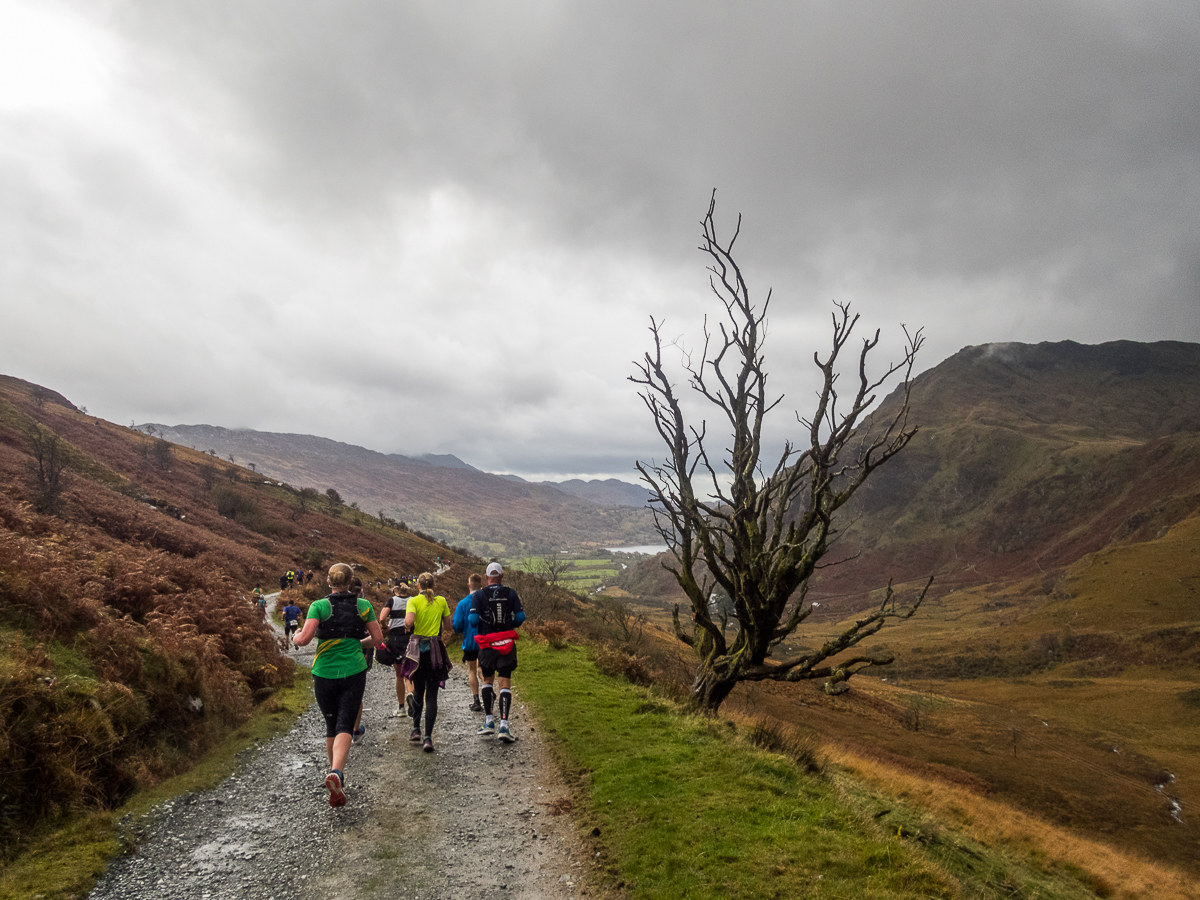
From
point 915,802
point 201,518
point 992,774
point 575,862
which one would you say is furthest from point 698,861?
point 201,518

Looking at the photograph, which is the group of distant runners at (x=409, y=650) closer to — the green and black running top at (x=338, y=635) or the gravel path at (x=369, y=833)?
the green and black running top at (x=338, y=635)

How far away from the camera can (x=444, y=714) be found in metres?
11.0

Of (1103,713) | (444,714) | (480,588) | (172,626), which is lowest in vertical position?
(1103,713)

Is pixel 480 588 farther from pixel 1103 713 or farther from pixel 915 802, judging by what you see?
pixel 1103 713

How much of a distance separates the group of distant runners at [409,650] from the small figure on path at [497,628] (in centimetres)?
2

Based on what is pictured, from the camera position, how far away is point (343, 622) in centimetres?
675

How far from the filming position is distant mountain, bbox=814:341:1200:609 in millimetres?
94500

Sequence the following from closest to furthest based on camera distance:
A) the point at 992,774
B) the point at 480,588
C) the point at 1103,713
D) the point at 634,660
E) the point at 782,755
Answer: the point at 782,755
the point at 480,588
the point at 634,660
the point at 992,774
the point at 1103,713

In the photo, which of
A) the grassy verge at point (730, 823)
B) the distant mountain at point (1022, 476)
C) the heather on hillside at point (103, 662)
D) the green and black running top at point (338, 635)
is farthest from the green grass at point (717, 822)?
the distant mountain at point (1022, 476)

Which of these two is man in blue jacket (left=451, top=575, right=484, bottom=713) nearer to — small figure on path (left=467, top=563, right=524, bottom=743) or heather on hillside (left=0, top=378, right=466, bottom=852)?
small figure on path (left=467, top=563, right=524, bottom=743)

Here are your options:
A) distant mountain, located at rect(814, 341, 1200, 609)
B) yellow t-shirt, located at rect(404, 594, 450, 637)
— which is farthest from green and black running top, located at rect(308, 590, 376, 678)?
distant mountain, located at rect(814, 341, 1200, 609)

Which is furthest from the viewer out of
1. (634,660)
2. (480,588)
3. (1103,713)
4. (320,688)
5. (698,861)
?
(1103,713)

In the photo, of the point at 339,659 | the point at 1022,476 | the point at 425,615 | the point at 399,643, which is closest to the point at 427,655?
the point at 425,615

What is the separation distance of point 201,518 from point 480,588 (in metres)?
35.8
